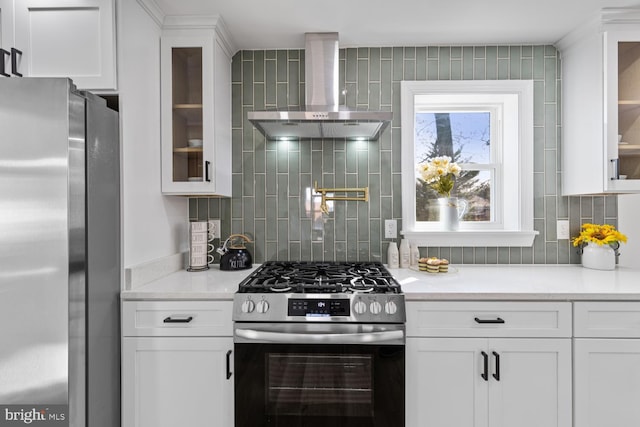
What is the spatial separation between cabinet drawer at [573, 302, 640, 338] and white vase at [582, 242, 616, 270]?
60cm

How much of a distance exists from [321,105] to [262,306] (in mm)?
1177

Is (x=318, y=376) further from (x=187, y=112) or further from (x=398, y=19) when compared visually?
(x=398, y=19)

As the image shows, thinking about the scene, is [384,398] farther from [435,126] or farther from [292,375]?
[435,126]

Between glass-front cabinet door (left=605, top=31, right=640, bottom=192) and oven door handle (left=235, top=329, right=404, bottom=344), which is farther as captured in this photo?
glass-front cabinet door (left=605, top=31, right=640, bottom=192)

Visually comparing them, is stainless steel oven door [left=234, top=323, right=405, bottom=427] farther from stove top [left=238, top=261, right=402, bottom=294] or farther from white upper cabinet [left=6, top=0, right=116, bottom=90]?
white upper cabinet [left=6, top=0, right=116, bottom=90]

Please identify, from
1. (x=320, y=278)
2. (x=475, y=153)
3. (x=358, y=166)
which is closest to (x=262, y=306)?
(x=320, y=278)

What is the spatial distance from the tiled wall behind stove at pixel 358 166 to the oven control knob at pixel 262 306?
0.78 m

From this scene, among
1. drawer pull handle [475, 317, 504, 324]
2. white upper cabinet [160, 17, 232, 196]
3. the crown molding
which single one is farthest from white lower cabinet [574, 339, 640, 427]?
the crown molding

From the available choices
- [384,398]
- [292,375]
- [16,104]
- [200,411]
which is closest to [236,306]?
[292,375]

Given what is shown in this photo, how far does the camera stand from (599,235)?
212 centimetres

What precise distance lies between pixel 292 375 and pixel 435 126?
6.03 feet

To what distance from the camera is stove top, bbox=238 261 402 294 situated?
63.3 inches

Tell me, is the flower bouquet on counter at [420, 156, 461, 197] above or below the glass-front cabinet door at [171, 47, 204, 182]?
below

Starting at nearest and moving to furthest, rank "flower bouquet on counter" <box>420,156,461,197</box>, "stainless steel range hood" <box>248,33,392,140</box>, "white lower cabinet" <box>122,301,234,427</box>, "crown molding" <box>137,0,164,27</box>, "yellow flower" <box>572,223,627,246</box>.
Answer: "white lower cabinet" <box>122,301,234,427</box>, "crown molding" <box>137,0,164,27</box>, "stainless steel range hood" <box>248,33,392,140</box>, "yellow flower" <box>572,223,627,246</box>, "flower bouquet on counter" <box>420,156,461,197</box>
